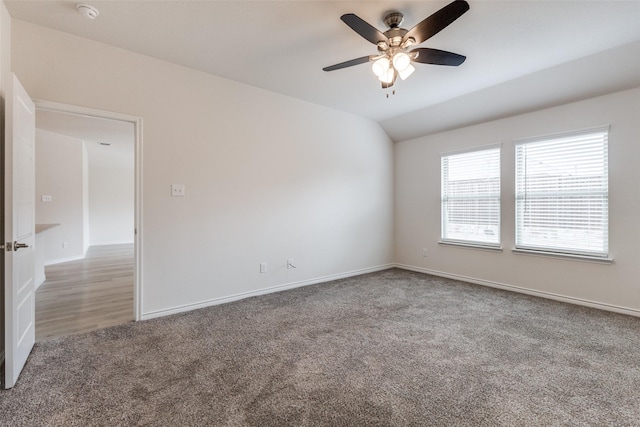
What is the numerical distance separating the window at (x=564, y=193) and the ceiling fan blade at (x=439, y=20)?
2717 millimetres

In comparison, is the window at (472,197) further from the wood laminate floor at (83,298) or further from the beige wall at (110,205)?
the beige wall at (110,205)

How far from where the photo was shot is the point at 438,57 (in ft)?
7.64

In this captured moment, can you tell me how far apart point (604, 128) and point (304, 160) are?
11.8 feet

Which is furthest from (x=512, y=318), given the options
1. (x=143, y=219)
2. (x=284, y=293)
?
(x=143, y=219)

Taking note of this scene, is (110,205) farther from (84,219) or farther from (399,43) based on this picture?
(399,43)

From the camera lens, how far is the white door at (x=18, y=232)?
6.07 ft

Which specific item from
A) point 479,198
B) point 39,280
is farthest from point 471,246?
point 39,280

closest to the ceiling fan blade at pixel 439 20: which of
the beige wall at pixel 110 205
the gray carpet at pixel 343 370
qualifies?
the gray carpet at pixel 343 370

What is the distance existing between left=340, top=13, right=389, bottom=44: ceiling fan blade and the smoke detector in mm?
1987

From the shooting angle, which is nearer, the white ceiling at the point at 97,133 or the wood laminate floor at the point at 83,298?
the wood laminate floor at the point at 83,298

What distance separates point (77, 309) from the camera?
10.7ft

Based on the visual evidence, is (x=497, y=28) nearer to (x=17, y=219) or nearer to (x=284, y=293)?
(x=284, y=293)

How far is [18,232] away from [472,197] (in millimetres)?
5135

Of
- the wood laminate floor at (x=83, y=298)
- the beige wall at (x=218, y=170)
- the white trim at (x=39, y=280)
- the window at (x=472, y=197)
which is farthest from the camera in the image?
the window at (x=472, y=197)
